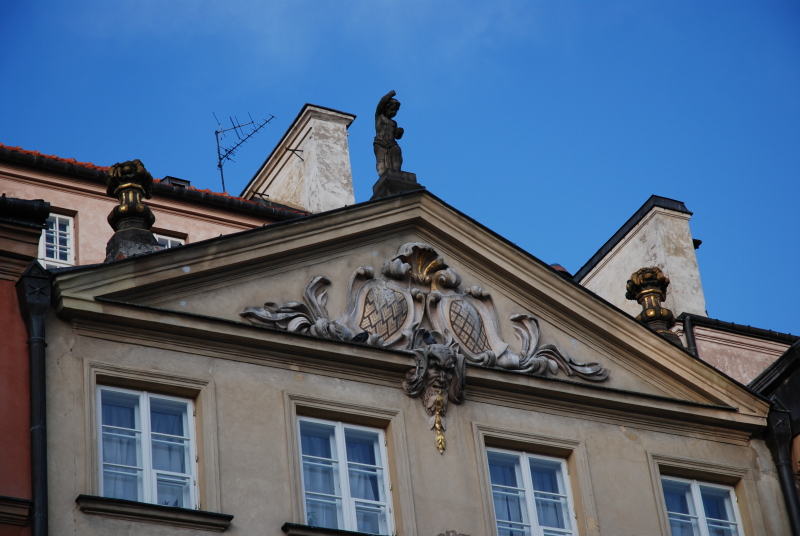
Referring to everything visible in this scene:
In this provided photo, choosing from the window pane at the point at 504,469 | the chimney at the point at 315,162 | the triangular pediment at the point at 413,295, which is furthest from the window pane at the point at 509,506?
the chimney at the point at 315,162

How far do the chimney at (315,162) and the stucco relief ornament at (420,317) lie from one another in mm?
6822

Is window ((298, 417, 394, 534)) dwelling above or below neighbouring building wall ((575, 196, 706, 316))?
below

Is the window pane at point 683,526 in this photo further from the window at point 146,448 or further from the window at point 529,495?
the window at point 146,448

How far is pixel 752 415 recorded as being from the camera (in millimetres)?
19625

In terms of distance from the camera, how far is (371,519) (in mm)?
16703

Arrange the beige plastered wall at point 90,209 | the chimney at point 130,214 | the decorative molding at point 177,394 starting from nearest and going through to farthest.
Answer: the decorative molding at point 177,394, the chimney at point 130,214, the beige plastered wall at point 90,209

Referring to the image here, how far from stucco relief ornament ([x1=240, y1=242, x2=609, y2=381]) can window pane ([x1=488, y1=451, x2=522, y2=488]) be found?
1.17 m

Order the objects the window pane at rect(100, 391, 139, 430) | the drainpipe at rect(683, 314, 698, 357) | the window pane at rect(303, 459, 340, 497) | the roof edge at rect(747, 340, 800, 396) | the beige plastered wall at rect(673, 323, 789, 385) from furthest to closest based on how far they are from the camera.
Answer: the beige plastered wall at rect(673, 323, 789, 385) → the drainpipe at rect(683, 314, 698, 357) → the roof edge at rect(747, 340, 800, 396) → the window pane at rect(303, 459, 340, 497) → the window pane at rect(100, 391, 139, 430)

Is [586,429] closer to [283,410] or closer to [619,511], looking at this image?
[619,511]

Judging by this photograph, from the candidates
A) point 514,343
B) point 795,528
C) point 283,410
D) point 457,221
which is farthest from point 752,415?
point 283,410

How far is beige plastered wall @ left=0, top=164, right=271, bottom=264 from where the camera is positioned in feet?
73.7

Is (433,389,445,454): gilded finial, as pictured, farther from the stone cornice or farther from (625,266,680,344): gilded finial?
(625,266,680,344): gilded finial

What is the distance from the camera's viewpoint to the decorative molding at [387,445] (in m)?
16.4

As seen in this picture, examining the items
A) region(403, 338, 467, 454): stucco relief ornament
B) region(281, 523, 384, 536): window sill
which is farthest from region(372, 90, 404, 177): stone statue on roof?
region(281, 523, 384, 536): window sill
